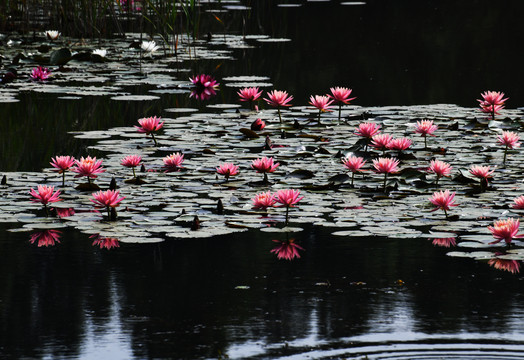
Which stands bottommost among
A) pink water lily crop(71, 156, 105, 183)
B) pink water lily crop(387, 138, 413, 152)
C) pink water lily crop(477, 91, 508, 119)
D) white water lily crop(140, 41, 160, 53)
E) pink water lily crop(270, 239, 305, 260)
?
pink water lily crop(270, 239, 305, 260)

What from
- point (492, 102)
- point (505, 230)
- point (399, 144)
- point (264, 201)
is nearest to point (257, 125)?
point (399, 144)

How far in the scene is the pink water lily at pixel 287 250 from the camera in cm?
305

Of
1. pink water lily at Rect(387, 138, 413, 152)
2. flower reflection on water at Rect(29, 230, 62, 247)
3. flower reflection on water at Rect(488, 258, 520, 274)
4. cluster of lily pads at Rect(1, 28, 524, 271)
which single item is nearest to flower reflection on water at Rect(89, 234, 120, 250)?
cluster of lily pads at Rect(1, 28, 524, 271)

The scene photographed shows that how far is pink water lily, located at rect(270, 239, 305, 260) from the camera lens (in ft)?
10.0

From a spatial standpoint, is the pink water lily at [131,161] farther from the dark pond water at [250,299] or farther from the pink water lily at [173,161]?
the dark pond water at [250,299]

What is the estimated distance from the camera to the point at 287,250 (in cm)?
311

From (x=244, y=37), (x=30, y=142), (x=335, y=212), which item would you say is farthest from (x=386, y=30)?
(x=335, y=212)

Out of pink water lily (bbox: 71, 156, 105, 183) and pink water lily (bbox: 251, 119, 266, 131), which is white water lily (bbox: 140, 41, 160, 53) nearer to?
pink water lily (bbox: 251, 119, 266, 131)

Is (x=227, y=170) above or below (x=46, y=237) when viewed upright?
above

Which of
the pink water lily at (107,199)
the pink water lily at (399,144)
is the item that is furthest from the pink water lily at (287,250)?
the pink water lily at (399,144)

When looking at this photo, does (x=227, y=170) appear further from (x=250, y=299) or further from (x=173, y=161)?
(x=250, y=299)

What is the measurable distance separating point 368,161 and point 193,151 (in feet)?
2.89

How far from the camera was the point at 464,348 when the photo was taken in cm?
226

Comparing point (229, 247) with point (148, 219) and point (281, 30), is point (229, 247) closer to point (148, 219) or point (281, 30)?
point (148, 219)
